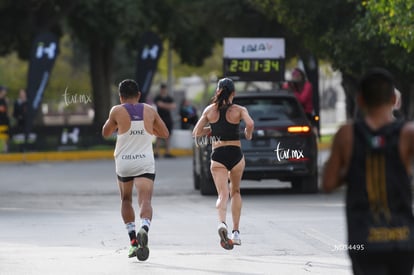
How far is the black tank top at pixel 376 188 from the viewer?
6531mm

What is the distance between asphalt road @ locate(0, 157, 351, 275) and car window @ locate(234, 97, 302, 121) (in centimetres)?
130

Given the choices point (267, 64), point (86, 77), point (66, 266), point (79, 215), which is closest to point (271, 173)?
point (79, 215)

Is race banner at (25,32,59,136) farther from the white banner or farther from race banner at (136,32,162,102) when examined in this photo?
the white banner

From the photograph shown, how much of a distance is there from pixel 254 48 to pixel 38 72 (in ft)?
25.5

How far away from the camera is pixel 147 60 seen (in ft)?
106

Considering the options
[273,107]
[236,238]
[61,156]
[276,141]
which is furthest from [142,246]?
[61,156]

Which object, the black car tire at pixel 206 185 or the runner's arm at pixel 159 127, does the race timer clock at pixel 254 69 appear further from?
the runner's arm at pixel 159 127

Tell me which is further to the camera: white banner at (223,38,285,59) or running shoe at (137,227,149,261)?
white banner at (223,38,285,59)

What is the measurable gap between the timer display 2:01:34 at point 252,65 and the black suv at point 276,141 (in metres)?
4.24

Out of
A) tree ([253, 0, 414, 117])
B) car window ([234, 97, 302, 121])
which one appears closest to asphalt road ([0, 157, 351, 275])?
car window ([234, 97, 302, 121])

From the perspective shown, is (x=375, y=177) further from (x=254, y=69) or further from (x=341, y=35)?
(x=254, y=69)

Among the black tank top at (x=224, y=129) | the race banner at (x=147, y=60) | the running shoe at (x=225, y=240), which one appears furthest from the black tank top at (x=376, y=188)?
the race banner at (x=147, y=60)

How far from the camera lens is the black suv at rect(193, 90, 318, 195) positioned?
18.4 m

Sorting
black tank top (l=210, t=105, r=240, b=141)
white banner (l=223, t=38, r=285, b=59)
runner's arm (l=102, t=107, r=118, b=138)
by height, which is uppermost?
white banner (l=223, t=38, r=285, b=59)
